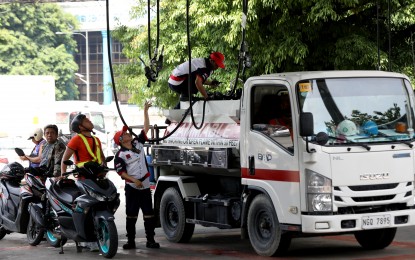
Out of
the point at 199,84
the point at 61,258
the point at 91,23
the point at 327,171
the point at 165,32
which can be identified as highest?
the point at 91,23

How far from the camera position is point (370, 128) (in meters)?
12.1

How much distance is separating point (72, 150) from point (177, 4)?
16219 millimetres

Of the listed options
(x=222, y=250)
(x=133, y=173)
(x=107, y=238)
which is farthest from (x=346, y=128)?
(x=107, y=238)

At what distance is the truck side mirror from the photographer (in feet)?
37.8

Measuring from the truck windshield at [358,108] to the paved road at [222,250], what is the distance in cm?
151

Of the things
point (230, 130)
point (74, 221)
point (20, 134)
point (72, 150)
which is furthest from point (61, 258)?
point (20, 134)

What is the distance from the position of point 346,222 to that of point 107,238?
2950mm

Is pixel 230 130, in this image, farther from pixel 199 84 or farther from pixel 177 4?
pixel 177 4

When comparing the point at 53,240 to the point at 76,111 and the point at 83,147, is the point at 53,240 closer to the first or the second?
the point at 83,147

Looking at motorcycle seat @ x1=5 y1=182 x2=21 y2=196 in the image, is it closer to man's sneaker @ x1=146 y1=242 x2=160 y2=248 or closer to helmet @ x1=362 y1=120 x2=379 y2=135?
man's sneaker @ x1=146 y1=242 x2=160 y2=248

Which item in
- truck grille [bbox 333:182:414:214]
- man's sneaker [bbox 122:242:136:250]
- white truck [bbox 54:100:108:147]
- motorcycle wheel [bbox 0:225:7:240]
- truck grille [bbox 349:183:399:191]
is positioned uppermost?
white truck [bbox 54:100:108:147]

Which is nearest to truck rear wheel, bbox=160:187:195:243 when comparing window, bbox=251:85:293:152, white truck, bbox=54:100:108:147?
window, bbox=251:85:293:152

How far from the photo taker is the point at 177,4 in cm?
2920

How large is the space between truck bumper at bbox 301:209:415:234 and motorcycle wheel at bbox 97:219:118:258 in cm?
234
